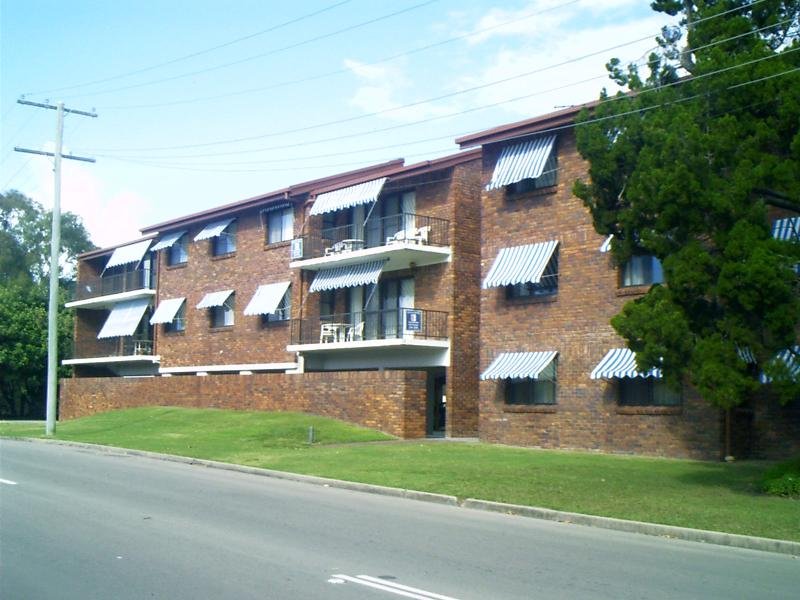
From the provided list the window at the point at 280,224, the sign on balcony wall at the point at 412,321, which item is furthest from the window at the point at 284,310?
the sign on balcony wall at the point at 412,321

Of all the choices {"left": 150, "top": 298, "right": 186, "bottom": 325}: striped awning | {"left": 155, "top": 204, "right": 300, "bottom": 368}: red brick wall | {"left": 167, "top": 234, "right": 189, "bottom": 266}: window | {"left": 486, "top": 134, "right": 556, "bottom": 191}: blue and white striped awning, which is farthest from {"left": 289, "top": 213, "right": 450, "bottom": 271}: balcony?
{"left": 167, "top": 234, "right": 189, "bottom": 266}: window

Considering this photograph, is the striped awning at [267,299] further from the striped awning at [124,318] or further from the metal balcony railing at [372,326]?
the striped awning at [124,318]

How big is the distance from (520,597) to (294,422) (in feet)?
71.8

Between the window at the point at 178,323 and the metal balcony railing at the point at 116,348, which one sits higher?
the window at the point at 178,323

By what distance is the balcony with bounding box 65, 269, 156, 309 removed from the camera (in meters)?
45.9

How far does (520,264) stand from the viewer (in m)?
25.2

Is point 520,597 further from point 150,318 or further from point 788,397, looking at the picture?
point 150,318

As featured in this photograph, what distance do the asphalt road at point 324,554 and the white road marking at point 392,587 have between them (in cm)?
2

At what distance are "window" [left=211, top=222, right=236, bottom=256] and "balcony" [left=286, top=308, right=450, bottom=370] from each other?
6478mm

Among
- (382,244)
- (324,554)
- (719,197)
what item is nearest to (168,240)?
(382,244)

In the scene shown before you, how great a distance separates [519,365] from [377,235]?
9.40 metres

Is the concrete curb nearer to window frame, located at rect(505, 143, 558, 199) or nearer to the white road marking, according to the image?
the white road marking

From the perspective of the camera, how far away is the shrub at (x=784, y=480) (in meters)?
14.9

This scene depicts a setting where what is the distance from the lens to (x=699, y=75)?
50.6 feet
